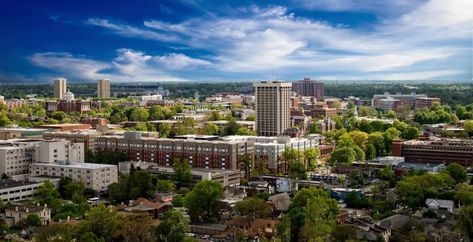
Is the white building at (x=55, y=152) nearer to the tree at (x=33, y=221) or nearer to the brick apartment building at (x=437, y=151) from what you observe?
the tree at (x=33, y=221)

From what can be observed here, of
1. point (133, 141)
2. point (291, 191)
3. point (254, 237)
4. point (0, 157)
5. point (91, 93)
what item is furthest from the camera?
point (91, 93)

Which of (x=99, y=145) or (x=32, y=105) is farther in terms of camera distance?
(x=32, y=105)

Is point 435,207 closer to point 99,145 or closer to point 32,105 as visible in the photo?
point 99,145

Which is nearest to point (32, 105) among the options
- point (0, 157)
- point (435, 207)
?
point (0, 157)

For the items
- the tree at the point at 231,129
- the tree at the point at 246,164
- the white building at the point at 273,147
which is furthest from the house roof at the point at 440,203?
the tree at the point at 231,129

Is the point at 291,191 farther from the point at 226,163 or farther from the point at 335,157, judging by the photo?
the point at 335,157

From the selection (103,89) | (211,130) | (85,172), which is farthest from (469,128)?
(103,89)

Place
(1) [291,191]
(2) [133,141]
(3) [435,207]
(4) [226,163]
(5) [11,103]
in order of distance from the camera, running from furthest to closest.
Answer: (5) [11,103]
(2) [133,141]
(4) [226,163]
(1) [291,191]
(3) [435,207]
